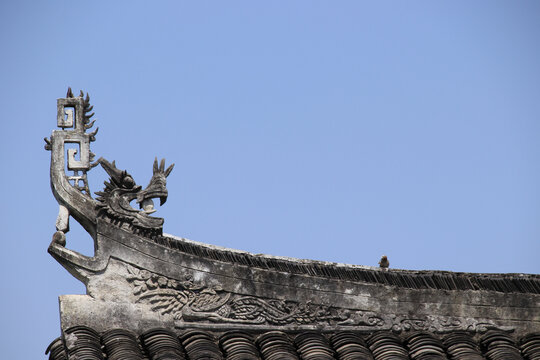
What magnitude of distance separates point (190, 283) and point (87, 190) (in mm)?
1530

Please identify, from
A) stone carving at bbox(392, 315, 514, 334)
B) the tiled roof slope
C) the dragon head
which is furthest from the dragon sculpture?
stone carving at bbox(392, 315, 514, 334)

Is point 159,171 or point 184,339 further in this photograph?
point 159,171

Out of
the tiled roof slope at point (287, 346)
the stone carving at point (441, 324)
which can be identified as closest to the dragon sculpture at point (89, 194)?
the tiled roof slope at point (287, 346)

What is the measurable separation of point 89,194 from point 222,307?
1.90 m

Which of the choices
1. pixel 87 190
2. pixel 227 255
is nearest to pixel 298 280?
pixel 227 255

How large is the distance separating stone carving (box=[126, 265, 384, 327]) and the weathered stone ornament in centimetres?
1

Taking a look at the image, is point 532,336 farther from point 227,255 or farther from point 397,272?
point 227,255

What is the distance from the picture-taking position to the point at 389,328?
420 inches

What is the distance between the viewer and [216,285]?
10.6 meters

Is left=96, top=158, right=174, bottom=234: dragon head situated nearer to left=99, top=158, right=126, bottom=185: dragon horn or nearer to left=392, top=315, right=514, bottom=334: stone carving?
left=99, top=158, right=126, bottom=185: dragon horn

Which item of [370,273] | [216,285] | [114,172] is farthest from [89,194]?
[370,273]

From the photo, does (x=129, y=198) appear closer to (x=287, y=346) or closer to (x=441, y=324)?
(x=287, y=346)

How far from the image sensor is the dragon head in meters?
10.8

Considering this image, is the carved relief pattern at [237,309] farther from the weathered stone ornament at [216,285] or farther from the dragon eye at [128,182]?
the dragon eye at [128,182]
